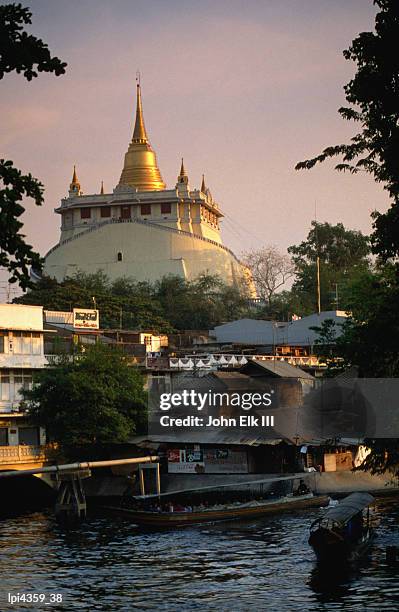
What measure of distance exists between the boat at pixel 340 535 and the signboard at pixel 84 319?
33893mm

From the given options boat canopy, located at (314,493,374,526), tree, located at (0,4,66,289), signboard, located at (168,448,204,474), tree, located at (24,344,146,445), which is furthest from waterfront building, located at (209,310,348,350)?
tree, located at (0,4,66,289)

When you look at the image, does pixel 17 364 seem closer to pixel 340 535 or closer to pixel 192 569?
pixel 192 569

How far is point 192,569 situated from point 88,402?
19997 mm

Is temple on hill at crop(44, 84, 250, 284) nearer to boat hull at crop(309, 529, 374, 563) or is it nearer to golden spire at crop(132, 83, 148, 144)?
golden spire at crop(132, 83, 148, 144)

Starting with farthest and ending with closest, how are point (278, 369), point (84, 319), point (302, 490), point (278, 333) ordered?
point (278, 333) < point (84, 319) < point (278, 369) < point (302, 490)

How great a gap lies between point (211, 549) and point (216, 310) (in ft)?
195

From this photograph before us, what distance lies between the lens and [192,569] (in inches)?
1384

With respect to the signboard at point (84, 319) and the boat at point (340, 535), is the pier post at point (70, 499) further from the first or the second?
the signboard at point (84, 319)

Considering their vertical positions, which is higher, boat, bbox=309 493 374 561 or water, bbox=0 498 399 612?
boat, bbox=309 493 374 561

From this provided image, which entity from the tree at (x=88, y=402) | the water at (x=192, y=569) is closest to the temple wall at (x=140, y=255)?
the tree at (x=88, y=402)

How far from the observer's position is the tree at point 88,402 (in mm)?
53906

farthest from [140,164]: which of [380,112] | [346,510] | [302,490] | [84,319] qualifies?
[380,112]

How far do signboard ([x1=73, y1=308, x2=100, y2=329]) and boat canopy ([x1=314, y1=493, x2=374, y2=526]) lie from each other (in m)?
32.1

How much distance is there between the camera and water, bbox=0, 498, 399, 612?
3064 cm
